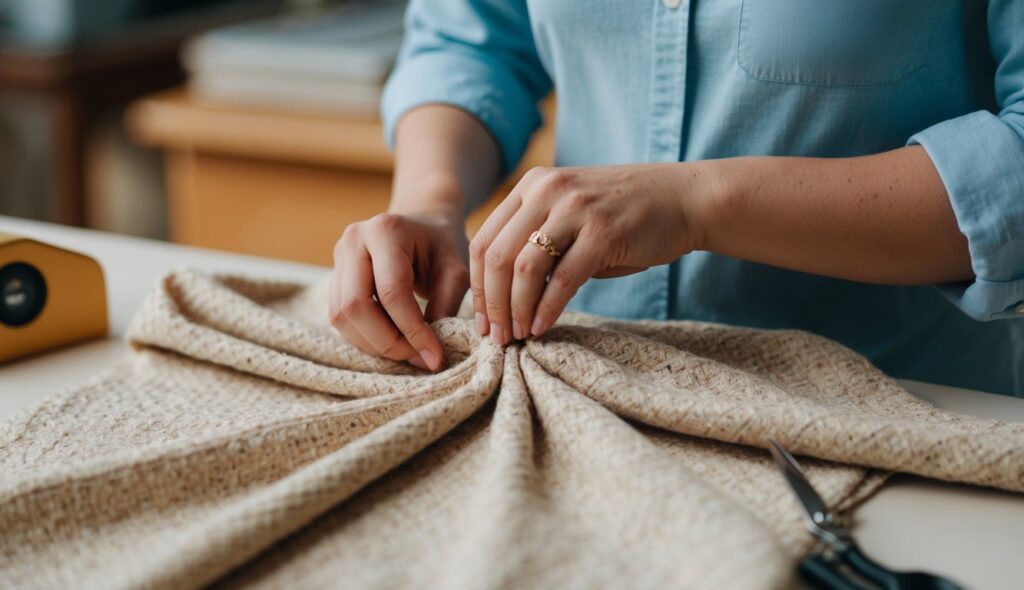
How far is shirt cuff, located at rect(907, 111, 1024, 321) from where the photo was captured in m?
0.57

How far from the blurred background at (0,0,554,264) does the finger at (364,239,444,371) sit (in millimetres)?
972

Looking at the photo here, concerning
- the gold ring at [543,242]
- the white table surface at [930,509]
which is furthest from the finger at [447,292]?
the white table surface at [930,509]

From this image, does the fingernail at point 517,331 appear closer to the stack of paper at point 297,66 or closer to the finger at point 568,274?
the finger at point 568,274

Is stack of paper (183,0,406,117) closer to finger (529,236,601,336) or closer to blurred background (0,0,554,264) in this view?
blurred background (0,0,554,264)

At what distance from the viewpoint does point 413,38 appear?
907mm

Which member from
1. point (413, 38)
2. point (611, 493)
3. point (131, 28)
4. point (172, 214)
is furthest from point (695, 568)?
point (172, 214)

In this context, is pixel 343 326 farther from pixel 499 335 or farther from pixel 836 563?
pixel 836 563

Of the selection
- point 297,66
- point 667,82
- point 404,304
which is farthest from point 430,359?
point 297,66

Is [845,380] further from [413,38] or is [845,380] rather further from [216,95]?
[216,95]

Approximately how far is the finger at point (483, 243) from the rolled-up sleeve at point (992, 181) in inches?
9.2

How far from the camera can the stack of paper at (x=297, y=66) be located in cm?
163

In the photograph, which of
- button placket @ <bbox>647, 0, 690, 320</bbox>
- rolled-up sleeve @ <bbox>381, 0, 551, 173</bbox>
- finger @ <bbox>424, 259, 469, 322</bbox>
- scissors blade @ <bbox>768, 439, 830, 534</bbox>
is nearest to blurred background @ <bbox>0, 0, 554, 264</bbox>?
rolled-up sleeve @ <bbox>381, 0, 551, 173</bbox>

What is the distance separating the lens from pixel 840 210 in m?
0.59

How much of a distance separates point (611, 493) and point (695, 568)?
0.20 feet
